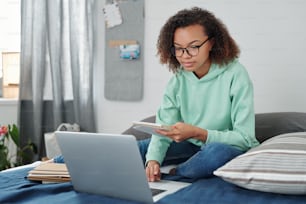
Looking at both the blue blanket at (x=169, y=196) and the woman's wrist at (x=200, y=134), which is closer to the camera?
the blue blanket at (x=169, y=196)

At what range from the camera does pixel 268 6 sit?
2322 millimetres

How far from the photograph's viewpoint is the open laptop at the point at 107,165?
1.08 m

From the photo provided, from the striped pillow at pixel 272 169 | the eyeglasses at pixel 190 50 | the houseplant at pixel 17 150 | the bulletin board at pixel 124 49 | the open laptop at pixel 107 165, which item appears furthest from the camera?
the bulletin board at pixel 124 49

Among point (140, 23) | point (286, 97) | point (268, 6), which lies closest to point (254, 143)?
point (286, 97)

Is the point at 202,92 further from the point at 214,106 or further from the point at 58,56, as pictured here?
the point at 58,56

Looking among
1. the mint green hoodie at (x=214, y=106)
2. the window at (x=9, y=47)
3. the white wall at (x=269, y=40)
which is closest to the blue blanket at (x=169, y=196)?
the mint green hoodie at (x=214, y=106)

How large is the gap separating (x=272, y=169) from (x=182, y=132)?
31 centimetres

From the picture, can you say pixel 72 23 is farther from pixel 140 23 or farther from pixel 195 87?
pixel 195 87

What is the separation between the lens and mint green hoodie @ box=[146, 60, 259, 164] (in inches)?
62.1

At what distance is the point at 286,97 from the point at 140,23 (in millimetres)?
949

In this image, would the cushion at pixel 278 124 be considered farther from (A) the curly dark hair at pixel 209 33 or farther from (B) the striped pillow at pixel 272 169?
(B) the striped pillow at pixel 272 169

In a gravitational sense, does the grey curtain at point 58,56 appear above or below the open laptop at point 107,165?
above

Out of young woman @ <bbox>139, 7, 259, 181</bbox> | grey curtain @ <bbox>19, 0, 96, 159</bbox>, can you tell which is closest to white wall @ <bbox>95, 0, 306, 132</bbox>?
grey curtain @ <bbox>19, 0, 96, 159</bbox>

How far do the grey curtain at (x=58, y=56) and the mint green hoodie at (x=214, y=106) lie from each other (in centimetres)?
104
